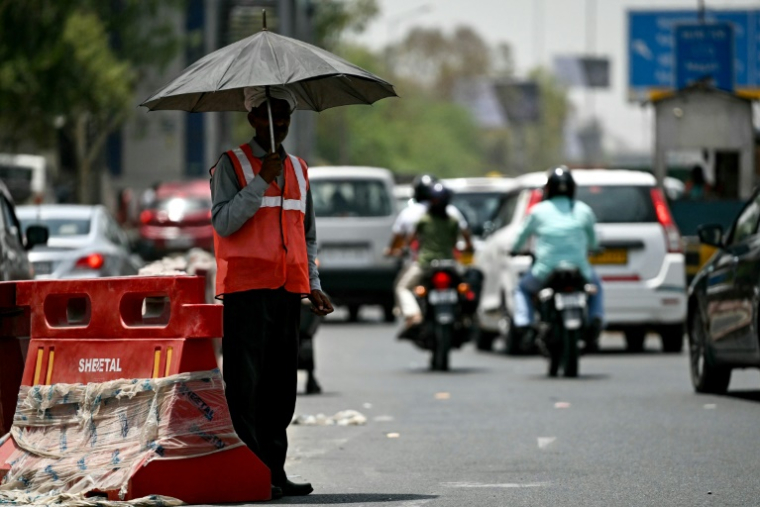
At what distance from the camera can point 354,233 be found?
1011 inches

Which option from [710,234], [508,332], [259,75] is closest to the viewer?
[259,75]

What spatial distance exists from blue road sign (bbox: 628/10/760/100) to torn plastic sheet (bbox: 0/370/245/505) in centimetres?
5162

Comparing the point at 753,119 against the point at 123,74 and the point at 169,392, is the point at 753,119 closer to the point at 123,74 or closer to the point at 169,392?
the point at 169,392

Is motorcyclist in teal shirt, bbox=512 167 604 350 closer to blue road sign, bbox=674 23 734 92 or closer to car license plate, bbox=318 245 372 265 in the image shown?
car license plate, bbox=318 245 372 265

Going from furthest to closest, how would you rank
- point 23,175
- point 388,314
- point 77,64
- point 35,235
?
point 23,175 → point 77,64 → point 388,314 → point 35,235

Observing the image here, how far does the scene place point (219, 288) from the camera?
832 cm

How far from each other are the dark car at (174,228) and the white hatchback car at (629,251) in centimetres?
1730

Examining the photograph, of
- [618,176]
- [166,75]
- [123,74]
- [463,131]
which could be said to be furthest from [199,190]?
[463,131]

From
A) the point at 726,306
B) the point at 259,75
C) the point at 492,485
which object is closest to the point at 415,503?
the point at 492,485

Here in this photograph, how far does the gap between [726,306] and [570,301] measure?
2586mm

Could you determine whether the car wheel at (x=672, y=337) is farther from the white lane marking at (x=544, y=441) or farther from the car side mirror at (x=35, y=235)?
the white lane marking at (x=544, y=441)

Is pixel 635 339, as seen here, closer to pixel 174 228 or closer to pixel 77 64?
pixel 174 228

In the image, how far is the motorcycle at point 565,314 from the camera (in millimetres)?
15523

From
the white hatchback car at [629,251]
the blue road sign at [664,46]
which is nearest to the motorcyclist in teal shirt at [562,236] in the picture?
the white hatchback car at [629,251]
